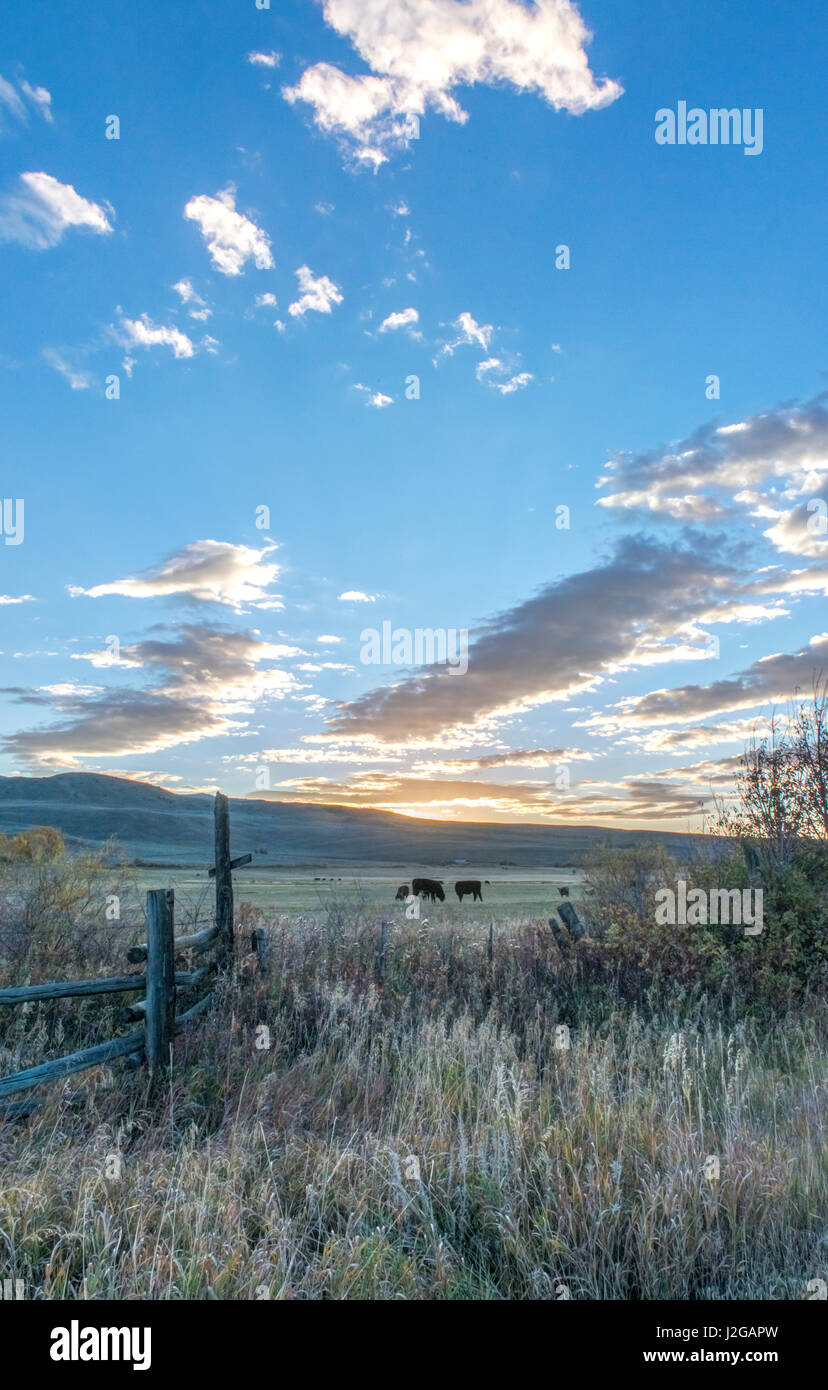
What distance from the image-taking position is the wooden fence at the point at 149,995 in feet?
19.7

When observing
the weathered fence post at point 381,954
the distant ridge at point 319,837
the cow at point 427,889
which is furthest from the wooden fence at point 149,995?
the distant ridge at point 319,837

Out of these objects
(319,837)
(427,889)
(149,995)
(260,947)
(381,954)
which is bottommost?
(319,837)

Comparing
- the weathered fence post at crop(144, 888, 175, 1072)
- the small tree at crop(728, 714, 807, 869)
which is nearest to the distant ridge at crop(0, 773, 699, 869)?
the small tree at crop(728, 714, 807, 869)

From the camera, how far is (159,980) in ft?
25.0

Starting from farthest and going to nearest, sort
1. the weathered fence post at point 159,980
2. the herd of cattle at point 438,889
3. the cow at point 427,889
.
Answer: the herd of cattle at point 438,889
the cow at point 427,889
the weathered fence post at point 159,980

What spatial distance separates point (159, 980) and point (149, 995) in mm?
160

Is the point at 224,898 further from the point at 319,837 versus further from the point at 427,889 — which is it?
the point at 319,837

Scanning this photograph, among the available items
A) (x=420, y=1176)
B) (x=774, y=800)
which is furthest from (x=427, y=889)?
(x=420, y=1176)

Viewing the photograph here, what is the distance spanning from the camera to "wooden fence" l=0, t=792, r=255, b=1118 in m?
6.02

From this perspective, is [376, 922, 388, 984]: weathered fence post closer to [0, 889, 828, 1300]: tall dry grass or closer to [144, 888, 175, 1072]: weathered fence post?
[0, 889, 828, 1300]: tall dry grass

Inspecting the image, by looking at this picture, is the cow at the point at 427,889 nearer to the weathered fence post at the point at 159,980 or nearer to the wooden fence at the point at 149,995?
the wooden fence at the point at 149,995
